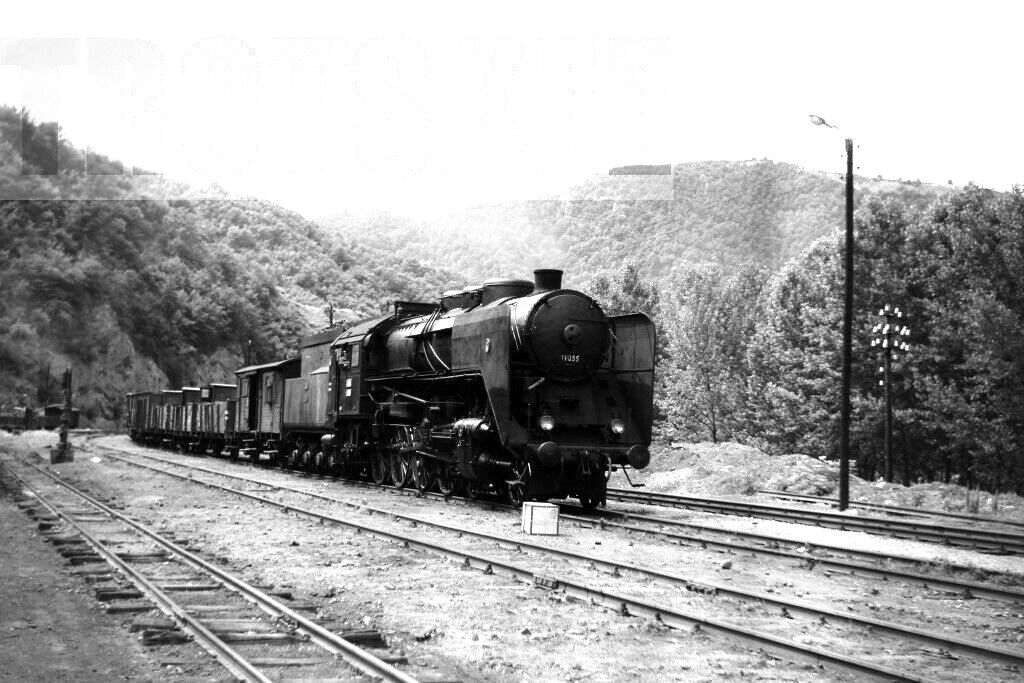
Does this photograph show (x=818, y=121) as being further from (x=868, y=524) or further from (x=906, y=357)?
(x=906, y=357)

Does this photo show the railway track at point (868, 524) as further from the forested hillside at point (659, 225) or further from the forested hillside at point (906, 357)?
the forested hillside at point (659, 225)

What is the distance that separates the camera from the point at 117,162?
122125 mm

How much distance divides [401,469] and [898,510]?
10.2 m

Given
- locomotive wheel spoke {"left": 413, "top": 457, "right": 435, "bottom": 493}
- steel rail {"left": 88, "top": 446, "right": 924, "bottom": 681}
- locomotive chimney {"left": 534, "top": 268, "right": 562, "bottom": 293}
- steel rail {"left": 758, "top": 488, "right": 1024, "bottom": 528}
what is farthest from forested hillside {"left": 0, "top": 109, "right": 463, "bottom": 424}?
steel rail {"left": 88, "top": 446, "right": 924, "bottom": 681}

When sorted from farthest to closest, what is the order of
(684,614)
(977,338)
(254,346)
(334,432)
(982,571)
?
1. (254,346)
2. (977,338)
3. (334,432)
4. (982,571)
5. (684,614)

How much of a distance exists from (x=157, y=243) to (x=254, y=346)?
615 inches

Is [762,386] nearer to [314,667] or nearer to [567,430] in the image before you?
[567,430]

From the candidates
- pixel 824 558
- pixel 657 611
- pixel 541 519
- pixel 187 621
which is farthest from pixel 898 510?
pixel 187 621

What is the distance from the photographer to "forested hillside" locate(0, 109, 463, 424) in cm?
7006

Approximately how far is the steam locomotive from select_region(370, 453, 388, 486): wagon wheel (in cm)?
5

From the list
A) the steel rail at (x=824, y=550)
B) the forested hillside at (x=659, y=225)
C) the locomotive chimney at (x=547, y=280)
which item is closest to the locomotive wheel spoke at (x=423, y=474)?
the steel rail at (x=824, y=550)

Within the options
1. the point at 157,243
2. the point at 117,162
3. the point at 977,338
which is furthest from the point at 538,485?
the point at 117,162

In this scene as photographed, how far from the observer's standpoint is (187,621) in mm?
7516

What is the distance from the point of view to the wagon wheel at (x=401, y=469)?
2048 cm
